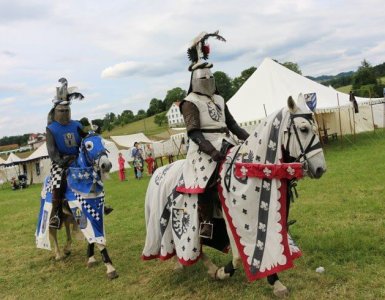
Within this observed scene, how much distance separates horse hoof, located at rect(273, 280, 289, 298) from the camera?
3.97 meters

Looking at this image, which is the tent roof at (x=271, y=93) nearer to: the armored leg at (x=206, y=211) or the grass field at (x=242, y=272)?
the grass field at (x=242, y=272)

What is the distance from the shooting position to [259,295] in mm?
4117

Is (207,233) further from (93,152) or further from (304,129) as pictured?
(93,152)

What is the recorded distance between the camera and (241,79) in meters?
60.7

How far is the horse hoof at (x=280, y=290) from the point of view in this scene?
13.0ft

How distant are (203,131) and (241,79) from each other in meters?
57.8

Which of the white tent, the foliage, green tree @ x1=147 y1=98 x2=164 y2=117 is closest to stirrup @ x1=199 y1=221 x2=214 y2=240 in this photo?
the white tent

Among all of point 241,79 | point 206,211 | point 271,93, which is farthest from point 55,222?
point 241,79

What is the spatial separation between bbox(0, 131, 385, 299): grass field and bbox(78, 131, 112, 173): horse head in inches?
58.4

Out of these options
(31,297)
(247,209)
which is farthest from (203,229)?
(31,297)

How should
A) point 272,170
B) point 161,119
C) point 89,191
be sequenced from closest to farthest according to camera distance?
1. point 272,170
2. point 89,191
3. point 161,119

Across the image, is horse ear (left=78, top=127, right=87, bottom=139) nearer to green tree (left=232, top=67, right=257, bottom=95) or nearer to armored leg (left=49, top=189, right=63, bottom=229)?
armored leg (left=49, top=189, right=63, bottom=229)

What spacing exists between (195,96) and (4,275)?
4204 mm

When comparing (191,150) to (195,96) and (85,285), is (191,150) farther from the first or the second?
(85,285)
